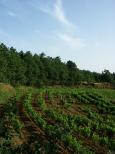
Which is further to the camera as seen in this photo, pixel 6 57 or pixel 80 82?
pixel 80 82

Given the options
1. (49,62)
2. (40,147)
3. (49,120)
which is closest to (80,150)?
(40,147)

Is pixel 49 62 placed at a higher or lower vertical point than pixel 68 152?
higher

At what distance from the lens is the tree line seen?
6266 centimetres

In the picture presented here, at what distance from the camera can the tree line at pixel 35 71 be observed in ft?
206

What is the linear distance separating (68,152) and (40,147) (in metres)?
4.54

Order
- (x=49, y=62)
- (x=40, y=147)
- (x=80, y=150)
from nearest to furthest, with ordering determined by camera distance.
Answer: (x=40, y=147) < (x=80, y=150) < (x=49, y=62)

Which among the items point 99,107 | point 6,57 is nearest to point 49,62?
point 6,57

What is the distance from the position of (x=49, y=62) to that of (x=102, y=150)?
69.1m

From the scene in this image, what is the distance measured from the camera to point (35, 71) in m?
75.1

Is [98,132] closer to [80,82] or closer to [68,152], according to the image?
[68,152]

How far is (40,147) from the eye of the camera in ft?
38.4

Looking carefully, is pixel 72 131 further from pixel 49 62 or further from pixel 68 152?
pixel 49 62

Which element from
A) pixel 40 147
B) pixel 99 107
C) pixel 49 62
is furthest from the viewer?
pixel 49 62

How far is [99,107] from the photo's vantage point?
1446 inches
